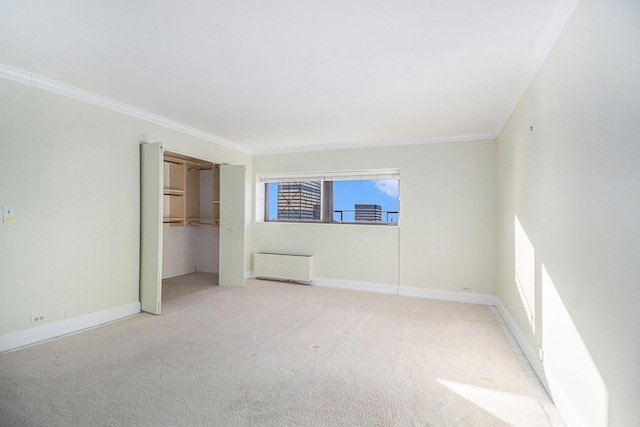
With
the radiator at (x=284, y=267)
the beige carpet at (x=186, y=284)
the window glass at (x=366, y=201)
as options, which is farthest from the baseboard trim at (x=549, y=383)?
the beige carpet at (x=186, y=284)

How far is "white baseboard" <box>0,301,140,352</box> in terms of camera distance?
274cm

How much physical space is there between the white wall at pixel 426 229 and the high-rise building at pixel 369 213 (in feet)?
0.68

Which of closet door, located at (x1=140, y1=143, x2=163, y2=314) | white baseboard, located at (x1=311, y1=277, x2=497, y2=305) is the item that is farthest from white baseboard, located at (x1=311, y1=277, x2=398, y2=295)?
closet door, located at (x1=140, y1=143, x2=163, y2=314)

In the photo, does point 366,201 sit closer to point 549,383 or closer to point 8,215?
point 549,383

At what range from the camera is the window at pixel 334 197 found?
201 inches

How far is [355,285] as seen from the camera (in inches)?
202

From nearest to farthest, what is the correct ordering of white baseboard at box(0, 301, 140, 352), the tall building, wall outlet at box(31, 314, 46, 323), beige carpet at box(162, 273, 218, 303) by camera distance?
white baseboard at box(0, 301, 140, 352) < wall outlet at box(31, 314, 46, 323) < beige carpet at box(162, 273, 218, 303) < the tall building

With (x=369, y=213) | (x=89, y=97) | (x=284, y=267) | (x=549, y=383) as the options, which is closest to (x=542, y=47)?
(x=549, y=383)

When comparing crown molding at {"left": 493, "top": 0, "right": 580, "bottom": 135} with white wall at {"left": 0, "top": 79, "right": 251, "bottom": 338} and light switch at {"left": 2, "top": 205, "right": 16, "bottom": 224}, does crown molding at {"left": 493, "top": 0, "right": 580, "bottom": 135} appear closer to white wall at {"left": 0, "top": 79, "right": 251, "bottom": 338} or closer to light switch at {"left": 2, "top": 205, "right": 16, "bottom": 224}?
white wall at {"left": 0, "top": 79, "right": 251, "bottom": 338}

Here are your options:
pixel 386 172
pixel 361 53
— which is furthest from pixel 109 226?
pixel 386 172

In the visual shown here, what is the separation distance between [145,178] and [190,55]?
6.59 ft

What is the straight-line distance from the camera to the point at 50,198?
2998 millimetres

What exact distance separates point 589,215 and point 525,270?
4.68 feet

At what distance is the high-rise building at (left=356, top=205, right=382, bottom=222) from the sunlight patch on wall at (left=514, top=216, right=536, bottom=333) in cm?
221
